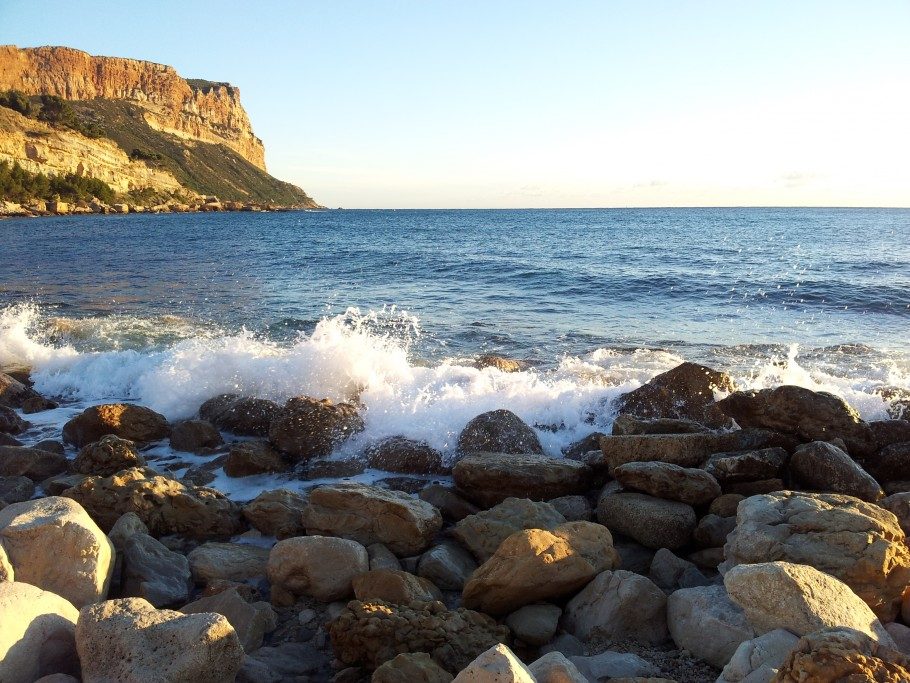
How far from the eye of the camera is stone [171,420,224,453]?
24.6 ft

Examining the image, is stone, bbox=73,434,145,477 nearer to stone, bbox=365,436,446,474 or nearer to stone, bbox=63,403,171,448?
stone, bbox=63,403,171,448

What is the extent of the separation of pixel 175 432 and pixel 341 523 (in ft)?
11.0

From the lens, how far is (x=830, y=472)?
5473 mm

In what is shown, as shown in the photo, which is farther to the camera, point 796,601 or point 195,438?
point 195,438

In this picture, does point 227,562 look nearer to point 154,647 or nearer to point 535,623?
point 154,647

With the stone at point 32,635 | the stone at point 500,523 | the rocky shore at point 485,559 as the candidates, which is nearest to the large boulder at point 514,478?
the rocky shore at point 485,559

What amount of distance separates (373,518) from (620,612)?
2.05 metres

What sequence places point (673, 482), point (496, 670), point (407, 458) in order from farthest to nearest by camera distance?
point (407, 458) → point (673, 482) → point (496, 670)

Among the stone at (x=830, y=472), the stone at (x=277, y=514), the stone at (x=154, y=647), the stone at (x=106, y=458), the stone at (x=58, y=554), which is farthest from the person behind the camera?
the stone at (x=106, y=458)

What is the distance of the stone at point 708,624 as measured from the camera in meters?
3.64

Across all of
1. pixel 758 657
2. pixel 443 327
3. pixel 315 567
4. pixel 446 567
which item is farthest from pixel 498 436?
pixel 443 327

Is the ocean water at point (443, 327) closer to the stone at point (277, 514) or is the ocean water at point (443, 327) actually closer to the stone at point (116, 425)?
the stone at point (116, 425)

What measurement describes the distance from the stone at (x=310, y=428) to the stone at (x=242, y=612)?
2.87 meters

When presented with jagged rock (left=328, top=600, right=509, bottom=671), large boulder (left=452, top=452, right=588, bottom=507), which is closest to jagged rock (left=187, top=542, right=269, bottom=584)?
jagged rock (left=328, top=600, right=509, bottom=671)
